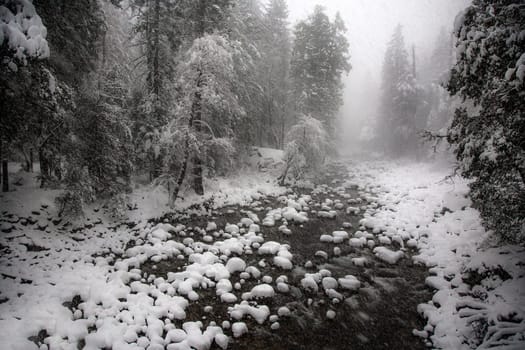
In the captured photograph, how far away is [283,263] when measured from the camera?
27.5ft

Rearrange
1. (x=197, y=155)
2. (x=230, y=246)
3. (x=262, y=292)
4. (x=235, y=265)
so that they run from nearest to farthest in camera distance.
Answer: (x=262, y=292) < (x=235, y=265) < (x=230, y=246) < (x=197, y=155)

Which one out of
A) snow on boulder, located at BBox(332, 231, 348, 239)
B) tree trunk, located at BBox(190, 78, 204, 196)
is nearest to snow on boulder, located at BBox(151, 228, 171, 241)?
tree trunk, located at BBox(190, 78, 204, 196)

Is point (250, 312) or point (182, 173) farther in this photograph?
point (182, 173)

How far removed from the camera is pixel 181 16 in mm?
12977

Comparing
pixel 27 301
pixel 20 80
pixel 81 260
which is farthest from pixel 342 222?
pixel 20 80

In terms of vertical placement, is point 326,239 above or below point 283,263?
above

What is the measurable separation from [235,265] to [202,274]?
1.00 m

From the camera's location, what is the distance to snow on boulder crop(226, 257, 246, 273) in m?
7.93

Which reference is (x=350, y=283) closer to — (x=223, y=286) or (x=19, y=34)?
(x=223, y=286)

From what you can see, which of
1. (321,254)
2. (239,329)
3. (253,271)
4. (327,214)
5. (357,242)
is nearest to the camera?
(239,329)

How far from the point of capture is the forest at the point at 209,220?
5.55 m

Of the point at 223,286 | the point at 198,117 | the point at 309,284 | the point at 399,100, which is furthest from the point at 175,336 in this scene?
the point at 399,100

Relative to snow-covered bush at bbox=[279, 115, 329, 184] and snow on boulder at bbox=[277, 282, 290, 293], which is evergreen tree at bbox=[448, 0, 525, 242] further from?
snow-covered bush at bbox=[279, 115, 329, 184]

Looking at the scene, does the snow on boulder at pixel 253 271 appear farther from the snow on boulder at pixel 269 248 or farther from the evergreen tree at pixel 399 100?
the evergreen tree at pixel 399 100
